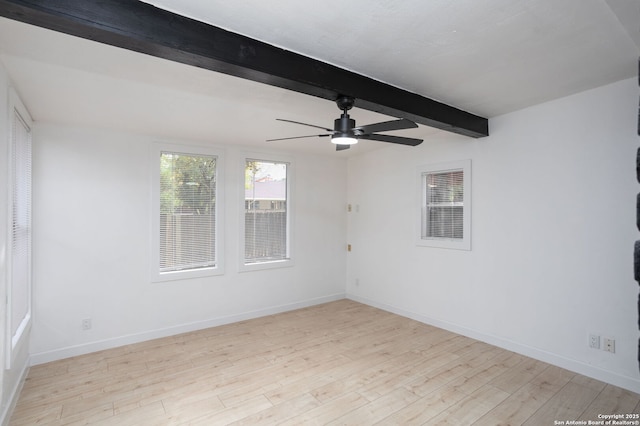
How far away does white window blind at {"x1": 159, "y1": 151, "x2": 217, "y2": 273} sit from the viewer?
4156mm

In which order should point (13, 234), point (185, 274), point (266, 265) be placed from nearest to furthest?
point (13, 234) < point (185, 274) < point (266, 265)

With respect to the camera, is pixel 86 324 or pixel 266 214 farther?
pixel 266 214

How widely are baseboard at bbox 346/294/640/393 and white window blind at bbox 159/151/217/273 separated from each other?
2929mm

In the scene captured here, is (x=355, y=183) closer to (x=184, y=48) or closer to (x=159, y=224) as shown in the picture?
(x=159, y=224)

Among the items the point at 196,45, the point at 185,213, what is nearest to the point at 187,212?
the point at 185,213

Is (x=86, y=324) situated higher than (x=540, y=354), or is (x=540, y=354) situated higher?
(x=86, y=324)

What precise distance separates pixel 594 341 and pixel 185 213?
4535 millimetres

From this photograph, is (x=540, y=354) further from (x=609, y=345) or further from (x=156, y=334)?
(x=156, y=334)

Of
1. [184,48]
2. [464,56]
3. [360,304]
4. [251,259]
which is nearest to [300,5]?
[184,48]

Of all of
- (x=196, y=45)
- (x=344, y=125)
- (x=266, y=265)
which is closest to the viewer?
(x=196, y=45)

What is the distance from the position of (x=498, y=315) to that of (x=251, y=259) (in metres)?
3.24

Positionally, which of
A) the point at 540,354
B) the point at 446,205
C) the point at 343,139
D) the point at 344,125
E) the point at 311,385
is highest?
the point at 344,125

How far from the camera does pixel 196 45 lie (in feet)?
5.88

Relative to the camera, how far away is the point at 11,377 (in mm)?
2617
